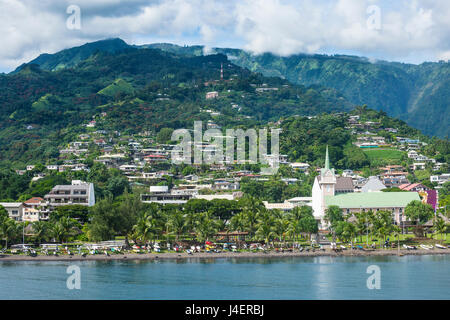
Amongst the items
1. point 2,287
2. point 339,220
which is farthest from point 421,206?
point 2,287

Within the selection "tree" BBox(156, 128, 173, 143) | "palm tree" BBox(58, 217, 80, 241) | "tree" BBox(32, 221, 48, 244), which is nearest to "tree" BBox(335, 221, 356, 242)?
"palm tree" BBox(58, 217, 80, 241)

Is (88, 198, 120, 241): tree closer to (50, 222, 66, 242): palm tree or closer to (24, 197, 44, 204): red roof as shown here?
(50, 222, 66, 242): palm tree

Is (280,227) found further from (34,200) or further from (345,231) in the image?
(34,200)

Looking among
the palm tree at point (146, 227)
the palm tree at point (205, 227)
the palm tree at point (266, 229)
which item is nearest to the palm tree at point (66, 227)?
the palm tree at point (146, 227)

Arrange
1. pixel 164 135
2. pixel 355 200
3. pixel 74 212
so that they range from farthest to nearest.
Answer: pixel 164 135, pixel 355 200, pixel 74 212

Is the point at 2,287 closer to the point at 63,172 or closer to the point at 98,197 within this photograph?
the point at 98,197

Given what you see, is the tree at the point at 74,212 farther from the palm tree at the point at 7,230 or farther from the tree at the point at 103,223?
the palm tree at the point at 7,230
